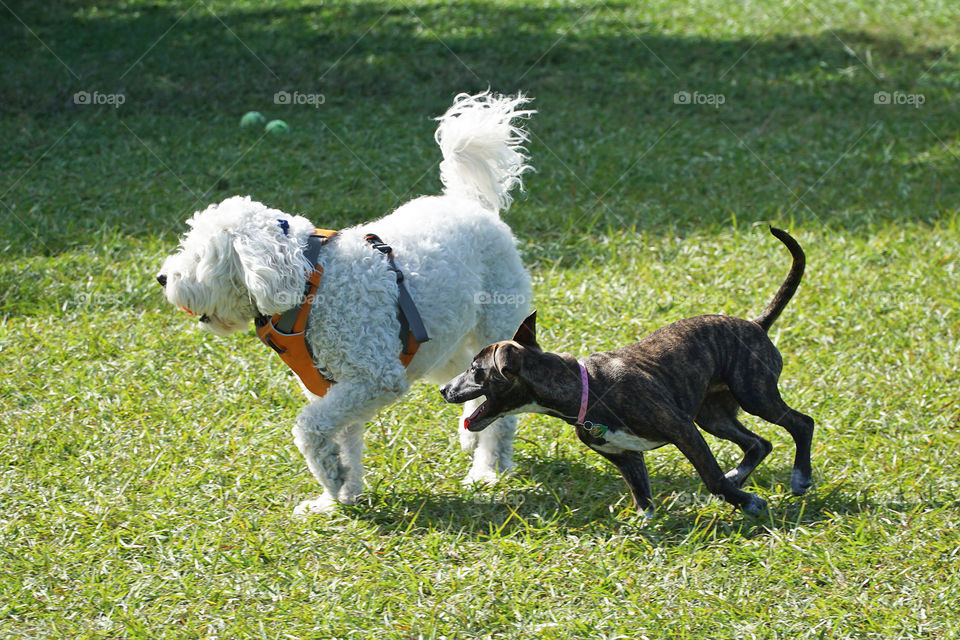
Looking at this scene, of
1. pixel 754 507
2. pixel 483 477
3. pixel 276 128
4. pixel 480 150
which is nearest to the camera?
Answer: pixel 754 507

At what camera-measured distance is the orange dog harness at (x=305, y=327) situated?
4031mm

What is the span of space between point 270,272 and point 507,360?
39.8 inches

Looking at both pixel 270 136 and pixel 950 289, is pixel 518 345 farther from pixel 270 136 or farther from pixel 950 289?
pixel 270 136

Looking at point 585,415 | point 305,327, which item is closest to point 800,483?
point 585,415

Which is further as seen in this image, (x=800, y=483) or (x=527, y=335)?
(x=800, y=483)

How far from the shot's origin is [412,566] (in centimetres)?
374

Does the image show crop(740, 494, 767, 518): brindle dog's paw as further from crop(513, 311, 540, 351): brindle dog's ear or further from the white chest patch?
crop(513, 311, 540, 351): brindle dog's ear

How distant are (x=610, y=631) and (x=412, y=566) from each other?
837 mm

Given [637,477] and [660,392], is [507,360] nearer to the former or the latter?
[660,392]

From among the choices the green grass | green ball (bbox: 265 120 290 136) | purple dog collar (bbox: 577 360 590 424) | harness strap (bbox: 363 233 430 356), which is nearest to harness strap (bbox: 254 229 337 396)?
harness strap (bbox: 363 233 430 356)

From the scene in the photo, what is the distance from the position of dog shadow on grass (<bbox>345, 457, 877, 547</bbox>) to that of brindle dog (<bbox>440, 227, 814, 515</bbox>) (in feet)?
0.31

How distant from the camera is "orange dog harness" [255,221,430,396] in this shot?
4031 millimetres

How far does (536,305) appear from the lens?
621cm

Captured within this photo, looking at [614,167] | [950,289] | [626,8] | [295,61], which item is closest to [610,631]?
[950,289]
